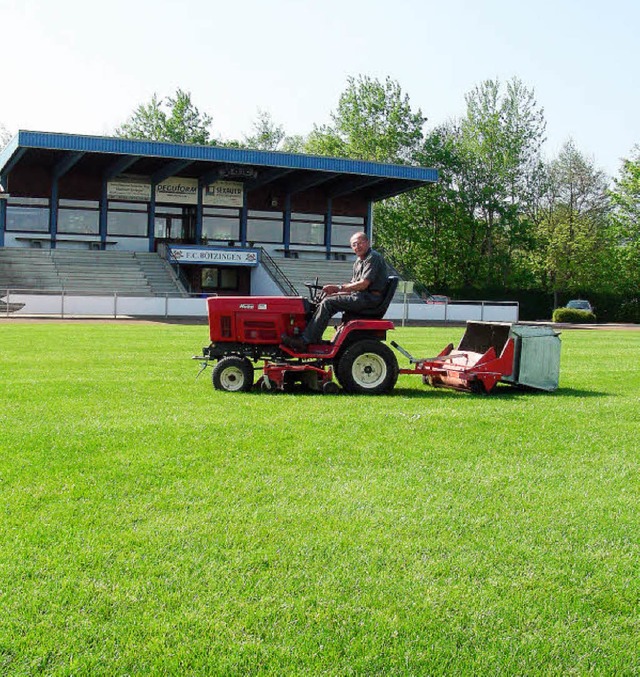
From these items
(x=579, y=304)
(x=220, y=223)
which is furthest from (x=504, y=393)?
(x=579, y=304)

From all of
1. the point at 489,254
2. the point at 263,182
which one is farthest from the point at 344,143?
the point at 263,182

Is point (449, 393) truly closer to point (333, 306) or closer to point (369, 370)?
point (369, 370)

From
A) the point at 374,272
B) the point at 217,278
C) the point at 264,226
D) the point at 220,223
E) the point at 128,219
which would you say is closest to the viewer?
the point at 374,272

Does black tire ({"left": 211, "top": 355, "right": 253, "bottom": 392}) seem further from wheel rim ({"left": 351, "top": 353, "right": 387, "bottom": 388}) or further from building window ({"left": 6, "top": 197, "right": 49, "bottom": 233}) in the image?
building window ({"left": 6, "top": 197, "right": 49, "bottom": 233})

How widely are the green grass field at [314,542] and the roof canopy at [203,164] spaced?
33070mm

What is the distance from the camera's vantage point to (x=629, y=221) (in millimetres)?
58750

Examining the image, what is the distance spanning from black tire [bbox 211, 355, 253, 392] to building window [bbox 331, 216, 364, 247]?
40305mm

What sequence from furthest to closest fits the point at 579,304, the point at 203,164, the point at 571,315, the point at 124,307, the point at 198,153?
the point at 579,304 < the point at 571,315 < the point at 203,164 < the point at 198,153 < the point at 124,307

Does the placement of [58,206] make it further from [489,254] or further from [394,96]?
[489,254]

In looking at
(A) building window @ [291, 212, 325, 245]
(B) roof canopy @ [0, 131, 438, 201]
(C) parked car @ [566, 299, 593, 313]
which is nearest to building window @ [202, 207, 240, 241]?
(B) roof canopy @ [0, 131, 438, 201]

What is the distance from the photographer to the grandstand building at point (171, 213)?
41.0 m

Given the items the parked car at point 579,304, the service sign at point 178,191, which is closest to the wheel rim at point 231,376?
the service sign at point 178,191

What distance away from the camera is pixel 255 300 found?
11.1 metres

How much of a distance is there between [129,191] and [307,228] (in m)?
10.3
